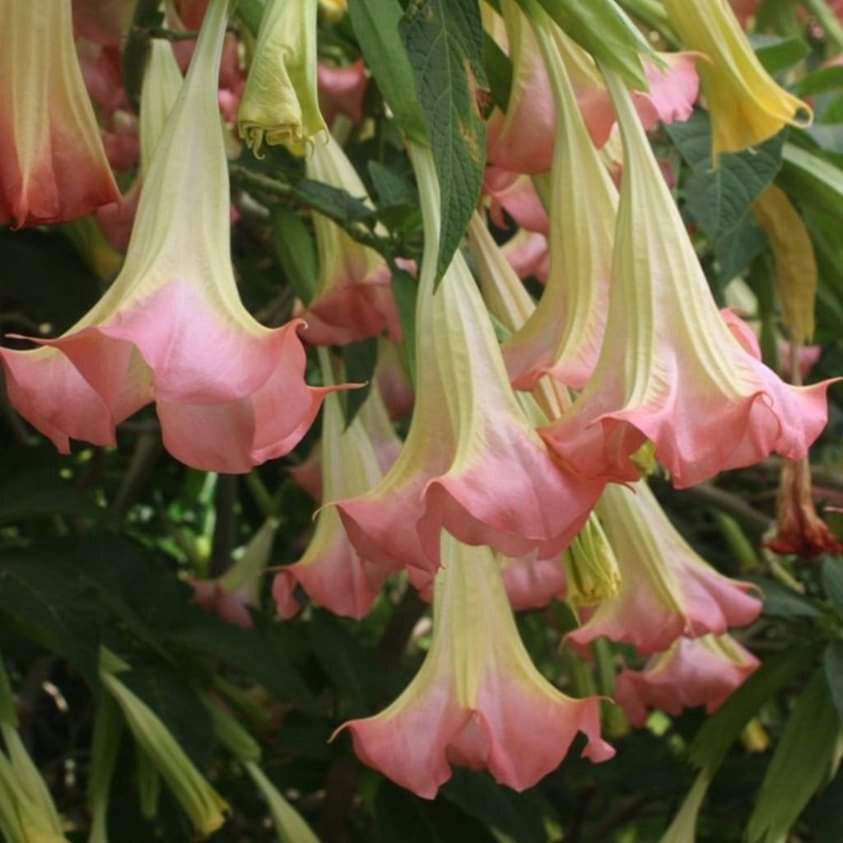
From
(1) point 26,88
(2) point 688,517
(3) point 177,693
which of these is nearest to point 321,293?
(1) point 26,88

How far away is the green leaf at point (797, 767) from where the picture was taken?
3.11ft

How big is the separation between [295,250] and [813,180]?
0.35m

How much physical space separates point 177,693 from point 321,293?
41 centimetres

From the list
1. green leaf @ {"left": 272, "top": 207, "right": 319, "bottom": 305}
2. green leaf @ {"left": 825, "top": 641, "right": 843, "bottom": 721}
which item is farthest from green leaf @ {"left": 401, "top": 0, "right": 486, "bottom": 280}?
green leaf @ {"left": 825, "top": 641, "right": 843, "bottom": 721}

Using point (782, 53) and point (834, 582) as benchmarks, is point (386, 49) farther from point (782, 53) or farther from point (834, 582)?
point (834, 582)

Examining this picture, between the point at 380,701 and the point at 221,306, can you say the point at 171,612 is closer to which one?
the point at 380,701

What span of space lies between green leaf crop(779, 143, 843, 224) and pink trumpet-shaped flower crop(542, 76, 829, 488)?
318 mm

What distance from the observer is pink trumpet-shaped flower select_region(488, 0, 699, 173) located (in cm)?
67

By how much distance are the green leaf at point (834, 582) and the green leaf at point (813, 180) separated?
25 cm

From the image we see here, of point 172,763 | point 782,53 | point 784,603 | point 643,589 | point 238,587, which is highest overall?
point 782,53

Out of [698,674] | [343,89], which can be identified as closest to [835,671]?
[698,674]

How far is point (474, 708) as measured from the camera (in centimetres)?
69

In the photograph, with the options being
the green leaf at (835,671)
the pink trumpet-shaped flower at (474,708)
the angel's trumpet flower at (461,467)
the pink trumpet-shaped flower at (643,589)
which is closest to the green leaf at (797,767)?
the green leaf at (835,671)

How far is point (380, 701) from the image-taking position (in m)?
1.18
